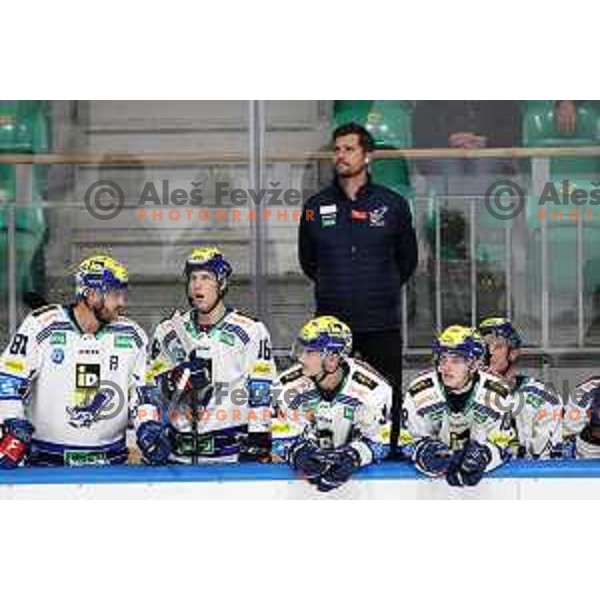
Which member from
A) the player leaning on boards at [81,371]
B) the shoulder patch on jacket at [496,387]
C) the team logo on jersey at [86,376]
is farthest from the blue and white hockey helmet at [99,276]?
the shoulder patch on jacket at [496,387]

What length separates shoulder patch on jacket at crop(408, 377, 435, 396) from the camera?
674 centimetres

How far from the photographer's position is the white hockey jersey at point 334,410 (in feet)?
21.8

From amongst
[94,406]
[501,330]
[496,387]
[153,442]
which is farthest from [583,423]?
[94,406]

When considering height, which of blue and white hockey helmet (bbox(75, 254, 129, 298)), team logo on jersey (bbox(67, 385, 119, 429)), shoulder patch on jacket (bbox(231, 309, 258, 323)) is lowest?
team logo on jersey (bbox(67, 385, 119, 429))

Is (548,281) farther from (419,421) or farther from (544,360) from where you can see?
(419,421)

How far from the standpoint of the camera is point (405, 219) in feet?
24.1

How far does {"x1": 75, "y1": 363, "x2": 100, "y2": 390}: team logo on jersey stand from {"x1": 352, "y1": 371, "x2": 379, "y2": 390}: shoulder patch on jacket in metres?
0.89

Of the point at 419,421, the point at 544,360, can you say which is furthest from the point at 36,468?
the point at 544,360

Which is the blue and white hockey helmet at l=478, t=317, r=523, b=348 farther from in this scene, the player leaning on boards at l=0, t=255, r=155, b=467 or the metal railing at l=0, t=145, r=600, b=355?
the player leaning on boards at l=0, t=255, r=155, b=467

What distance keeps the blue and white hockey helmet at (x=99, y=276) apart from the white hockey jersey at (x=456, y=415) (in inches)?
41.9

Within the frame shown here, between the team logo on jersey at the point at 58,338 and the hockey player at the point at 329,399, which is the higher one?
the team logo on jersey at the point at 58,338

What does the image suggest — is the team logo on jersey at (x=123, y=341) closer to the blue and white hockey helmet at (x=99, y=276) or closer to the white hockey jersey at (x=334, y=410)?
the blue and white hockey helmet at (x=99, y=276)

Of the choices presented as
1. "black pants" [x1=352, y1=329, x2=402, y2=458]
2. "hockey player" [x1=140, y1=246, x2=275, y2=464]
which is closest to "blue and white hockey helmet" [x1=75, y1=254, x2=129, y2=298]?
"hockey player" [x1=140, y1=246, x2=275, y2=464]

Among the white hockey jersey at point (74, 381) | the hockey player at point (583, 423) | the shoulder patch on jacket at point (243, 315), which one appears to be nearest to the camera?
the white hockey jersey at point (74, 381)
